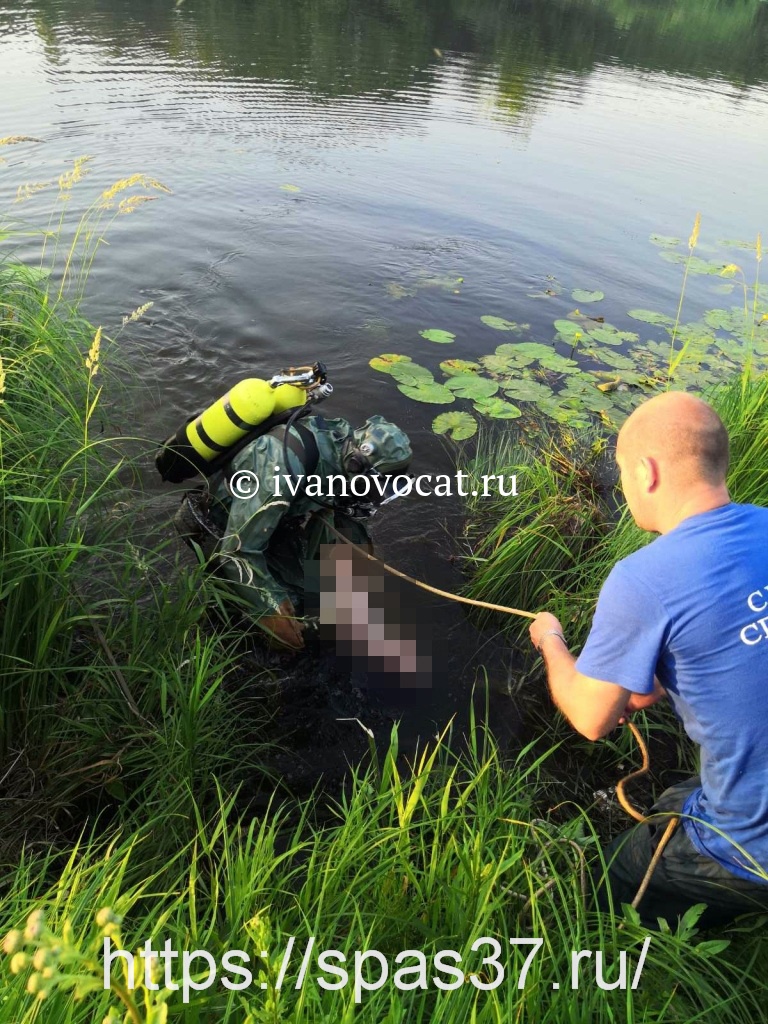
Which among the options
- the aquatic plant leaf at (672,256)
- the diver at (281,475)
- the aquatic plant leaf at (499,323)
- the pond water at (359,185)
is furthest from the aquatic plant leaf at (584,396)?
the aquatic plant leaf at (672,256)

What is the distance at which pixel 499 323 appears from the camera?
26.8ft

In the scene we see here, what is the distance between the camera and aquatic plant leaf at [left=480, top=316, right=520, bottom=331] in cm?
806

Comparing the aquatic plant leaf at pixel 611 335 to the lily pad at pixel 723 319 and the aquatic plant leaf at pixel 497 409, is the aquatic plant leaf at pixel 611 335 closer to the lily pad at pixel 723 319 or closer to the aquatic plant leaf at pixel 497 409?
the lily pad at pixel 723 319

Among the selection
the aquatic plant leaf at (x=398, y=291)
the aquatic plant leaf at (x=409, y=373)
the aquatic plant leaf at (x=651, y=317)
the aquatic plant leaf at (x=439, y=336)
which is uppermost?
the aquatic plant leaf at (x=398, y=291)

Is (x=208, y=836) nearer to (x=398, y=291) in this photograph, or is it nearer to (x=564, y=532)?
(x=564, y=532)

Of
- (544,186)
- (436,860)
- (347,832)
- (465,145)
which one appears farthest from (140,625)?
(465,145)

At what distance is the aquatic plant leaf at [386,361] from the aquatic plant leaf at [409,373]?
44 mm

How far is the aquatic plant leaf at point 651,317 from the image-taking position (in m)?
8.55

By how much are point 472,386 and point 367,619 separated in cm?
371

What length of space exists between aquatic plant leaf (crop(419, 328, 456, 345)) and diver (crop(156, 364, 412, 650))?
13.4 ft

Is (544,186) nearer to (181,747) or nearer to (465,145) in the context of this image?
(465,145)

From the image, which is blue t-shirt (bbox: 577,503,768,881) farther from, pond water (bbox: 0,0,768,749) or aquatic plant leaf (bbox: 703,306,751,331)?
aquatic plant leaf (bbox: 703,306,751,331)

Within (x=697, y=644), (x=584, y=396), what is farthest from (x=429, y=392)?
(x=697, y=644)

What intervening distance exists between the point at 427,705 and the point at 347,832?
161 cm
